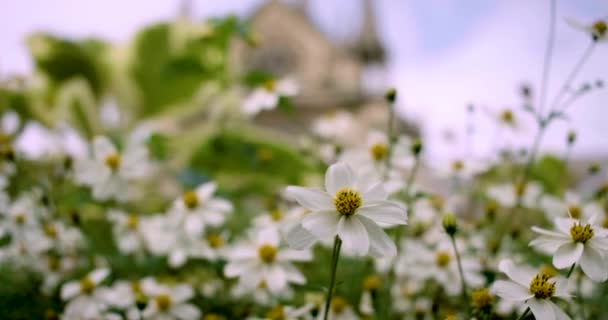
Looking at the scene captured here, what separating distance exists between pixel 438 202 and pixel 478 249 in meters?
0.11

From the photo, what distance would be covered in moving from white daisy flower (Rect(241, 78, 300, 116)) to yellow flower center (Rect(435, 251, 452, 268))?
14.3 inches

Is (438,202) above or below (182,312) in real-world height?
above

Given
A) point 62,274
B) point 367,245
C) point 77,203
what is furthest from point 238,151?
point 367,245

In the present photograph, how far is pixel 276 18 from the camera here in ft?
32.3

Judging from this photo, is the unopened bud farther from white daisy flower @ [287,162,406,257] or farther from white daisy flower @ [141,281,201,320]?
white daisy flower @ [141,281,201,320]

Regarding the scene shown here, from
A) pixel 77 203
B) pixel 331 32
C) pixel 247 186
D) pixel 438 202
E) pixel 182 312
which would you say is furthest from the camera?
pixel 331 32

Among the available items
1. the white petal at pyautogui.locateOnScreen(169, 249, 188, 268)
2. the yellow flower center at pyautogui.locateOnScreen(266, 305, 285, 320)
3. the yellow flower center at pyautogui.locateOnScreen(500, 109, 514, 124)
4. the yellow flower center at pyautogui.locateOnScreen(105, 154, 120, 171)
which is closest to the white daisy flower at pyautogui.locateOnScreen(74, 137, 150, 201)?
the yellow flower center at pyautogui.locateOnScreen(105, 154, 120, 171)

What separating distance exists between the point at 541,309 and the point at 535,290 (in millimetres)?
21

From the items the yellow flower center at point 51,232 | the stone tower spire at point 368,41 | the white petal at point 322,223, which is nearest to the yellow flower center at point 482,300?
the white petal at point 322,223

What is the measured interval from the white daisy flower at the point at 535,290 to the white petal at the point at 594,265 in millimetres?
19

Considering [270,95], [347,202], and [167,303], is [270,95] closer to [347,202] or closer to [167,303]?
[167,303]

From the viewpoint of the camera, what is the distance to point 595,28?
57 cm

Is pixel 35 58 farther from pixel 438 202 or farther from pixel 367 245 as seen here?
pixel 367 245

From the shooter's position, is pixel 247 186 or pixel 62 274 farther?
Answer: pixel 247 186
